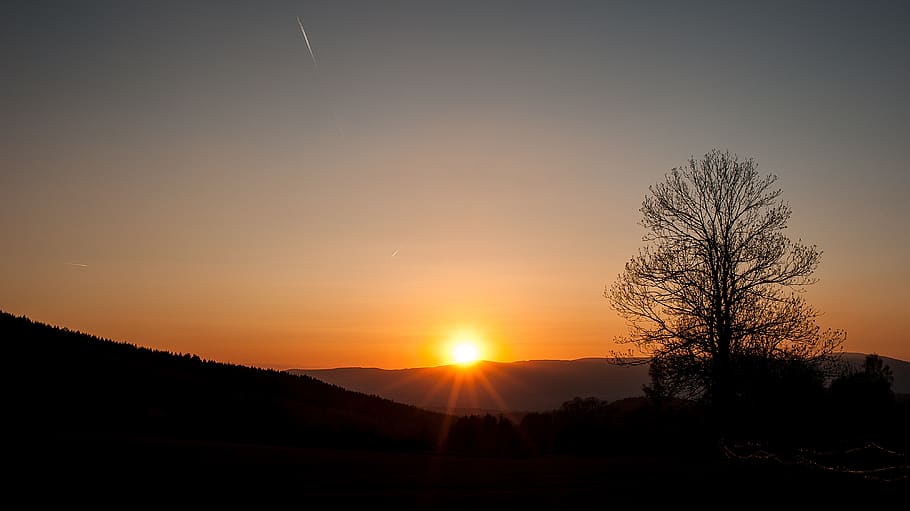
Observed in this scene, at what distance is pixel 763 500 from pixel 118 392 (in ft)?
53.3

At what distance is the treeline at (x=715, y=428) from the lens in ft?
69.7

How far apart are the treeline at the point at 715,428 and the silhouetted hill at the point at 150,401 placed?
7.78ft

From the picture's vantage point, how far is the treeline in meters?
21.2

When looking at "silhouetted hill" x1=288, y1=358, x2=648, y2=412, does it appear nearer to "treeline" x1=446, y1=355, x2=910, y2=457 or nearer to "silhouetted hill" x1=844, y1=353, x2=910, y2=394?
"silhouetted hill" x1=844, y1=353, x2=910, y2=394

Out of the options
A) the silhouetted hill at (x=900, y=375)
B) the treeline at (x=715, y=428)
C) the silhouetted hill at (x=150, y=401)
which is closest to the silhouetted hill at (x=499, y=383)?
the silhouetted hill at (x=900, y=375)

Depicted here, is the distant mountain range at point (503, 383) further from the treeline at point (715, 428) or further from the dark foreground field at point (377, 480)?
the dark foreground field at point (377, 480)

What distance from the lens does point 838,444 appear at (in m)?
23.7

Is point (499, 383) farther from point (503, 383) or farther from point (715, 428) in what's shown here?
point (715, 428)

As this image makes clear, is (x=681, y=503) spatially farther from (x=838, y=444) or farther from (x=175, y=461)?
(x=838, y=444)

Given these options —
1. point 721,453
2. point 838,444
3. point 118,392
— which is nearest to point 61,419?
point 118,392

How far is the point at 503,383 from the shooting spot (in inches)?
6535

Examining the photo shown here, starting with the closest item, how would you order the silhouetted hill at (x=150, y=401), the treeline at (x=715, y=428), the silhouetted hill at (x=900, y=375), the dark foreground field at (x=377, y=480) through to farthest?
1. the dark foreground field at (x=377, y=480)
2. the silhouetted hill at (x=150, y=401)
3. the treeline at (x=715, y=428)
4. the silhouetted hill at (x=900, y=375)

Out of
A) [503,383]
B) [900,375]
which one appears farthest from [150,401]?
[900,375]

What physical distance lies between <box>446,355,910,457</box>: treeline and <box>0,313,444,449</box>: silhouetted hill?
2.37m
